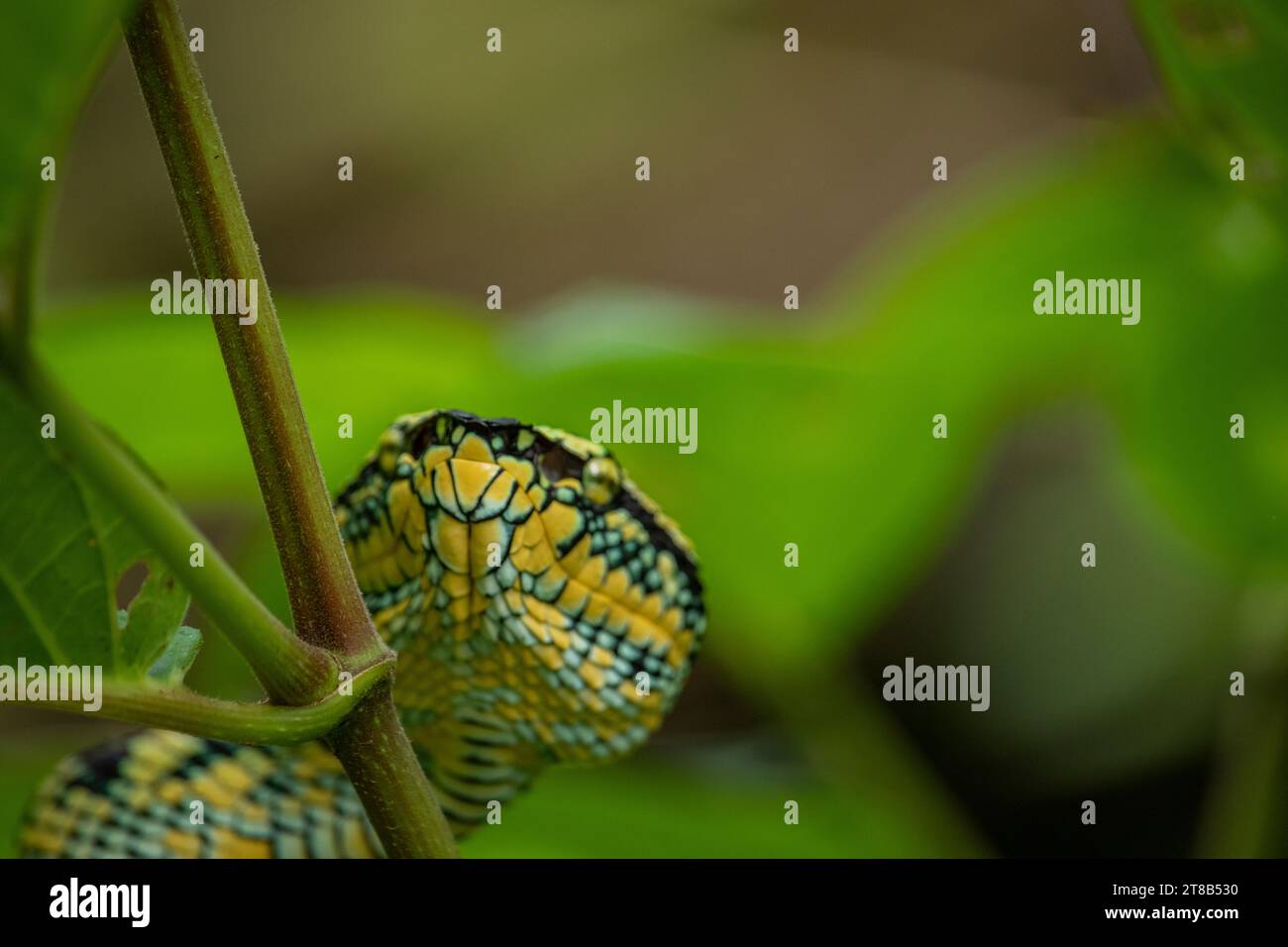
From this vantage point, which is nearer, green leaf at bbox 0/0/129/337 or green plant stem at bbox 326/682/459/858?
green leaf at bbox 0/0/129/337

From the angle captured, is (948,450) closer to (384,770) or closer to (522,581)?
(522,581)

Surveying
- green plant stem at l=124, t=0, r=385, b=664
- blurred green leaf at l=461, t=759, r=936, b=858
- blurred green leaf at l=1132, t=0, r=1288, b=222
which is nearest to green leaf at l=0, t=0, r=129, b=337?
green plant stem at l=124, t=0, r=385, b=664

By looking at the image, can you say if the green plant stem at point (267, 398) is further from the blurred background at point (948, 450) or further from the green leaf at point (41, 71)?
the blurred background at point (948, 450)

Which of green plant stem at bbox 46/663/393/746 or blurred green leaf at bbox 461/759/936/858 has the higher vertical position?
green plant stem at bbox 46/663/393/746

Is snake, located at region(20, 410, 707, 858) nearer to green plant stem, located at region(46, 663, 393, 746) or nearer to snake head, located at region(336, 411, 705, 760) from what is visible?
snake head, located at region(336, 411, 705, 760)

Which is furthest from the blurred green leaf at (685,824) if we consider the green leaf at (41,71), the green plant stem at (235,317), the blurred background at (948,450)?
the green leaf at (41,71)
